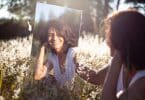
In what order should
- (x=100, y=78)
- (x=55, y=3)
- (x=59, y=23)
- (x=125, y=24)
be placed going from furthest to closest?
(x=55, y=3) < (x=59, y=23) < (x=100, y=78) < (x=125, y=24)

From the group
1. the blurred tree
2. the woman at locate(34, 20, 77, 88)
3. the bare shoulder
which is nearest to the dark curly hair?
the woman at locate(34, 20, 77, 88)

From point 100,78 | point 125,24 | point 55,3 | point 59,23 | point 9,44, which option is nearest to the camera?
point 125,24

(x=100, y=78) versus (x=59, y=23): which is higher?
(x=59, y=23)

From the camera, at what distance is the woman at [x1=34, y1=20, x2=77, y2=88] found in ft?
14.1

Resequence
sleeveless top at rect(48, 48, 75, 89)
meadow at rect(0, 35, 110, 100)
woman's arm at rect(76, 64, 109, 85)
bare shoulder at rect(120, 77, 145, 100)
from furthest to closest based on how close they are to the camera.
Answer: meadow at rect(0, 35, 110, 100), sleeveless top at rect(48, 48, 75, 89), woman's arm at rect(76, 64, 109, 85), bare shoulder at rect(120, 77, 145, 100)

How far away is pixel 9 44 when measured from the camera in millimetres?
5105

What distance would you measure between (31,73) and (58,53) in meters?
0.29

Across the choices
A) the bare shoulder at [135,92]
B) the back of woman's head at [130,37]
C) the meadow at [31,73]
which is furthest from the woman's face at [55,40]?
the bare shoulder at [135,92]

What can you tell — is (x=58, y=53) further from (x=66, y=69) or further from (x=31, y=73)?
(x=31, y=73)

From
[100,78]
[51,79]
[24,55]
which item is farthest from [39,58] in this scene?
[100,78]

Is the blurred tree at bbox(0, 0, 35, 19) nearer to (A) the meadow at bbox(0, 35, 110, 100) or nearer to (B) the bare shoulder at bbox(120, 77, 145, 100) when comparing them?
(A) the meadow at bbox(0, 35, 110, 100)

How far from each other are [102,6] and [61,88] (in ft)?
4.22

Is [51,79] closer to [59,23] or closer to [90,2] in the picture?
[59,23]

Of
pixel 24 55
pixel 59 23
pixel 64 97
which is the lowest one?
pixel 64 97
